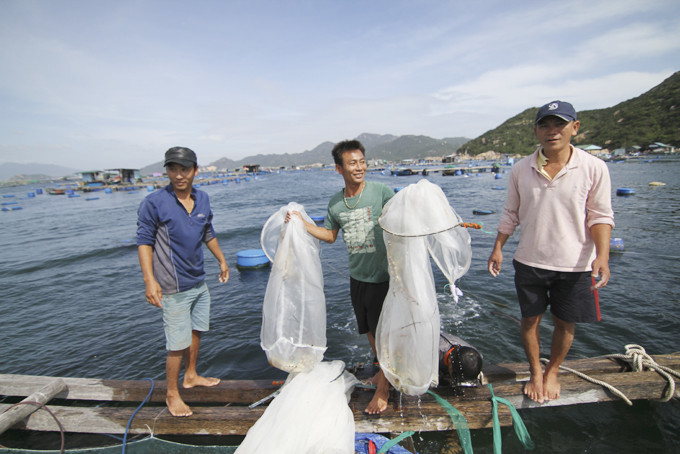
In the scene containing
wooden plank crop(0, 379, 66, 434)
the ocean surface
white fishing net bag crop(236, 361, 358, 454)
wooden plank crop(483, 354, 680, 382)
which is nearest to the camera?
white fishing net bag crop(236, 361, 358, 454)

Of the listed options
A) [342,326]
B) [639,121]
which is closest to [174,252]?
[342,326]

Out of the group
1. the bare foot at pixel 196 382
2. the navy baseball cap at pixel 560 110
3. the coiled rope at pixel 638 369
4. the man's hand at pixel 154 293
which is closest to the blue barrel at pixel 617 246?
the coiled rope at pixel 638 369

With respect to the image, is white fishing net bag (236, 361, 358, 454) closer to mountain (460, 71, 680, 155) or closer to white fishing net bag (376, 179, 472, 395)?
white fishing net bag (376, 179, 472, 395)

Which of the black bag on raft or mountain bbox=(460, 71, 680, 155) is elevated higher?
mountain bbox=(460, 71, 680, 155)

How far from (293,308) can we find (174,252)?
4.24 feet

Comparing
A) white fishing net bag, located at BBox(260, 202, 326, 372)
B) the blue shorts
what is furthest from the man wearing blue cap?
white fishing net bag, located at BBox(260, 202, 326, 372)

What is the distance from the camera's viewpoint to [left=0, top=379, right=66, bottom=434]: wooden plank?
288cm

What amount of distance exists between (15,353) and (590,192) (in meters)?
9.83

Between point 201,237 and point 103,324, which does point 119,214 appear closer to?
point 103,324

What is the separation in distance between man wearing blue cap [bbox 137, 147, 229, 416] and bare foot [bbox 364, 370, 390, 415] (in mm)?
1793

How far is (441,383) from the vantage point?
2.98m

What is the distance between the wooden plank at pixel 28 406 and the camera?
9.45ft

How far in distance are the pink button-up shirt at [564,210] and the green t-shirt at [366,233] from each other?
4.03ft

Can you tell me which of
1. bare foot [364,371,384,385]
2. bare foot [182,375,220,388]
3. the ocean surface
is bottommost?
the ocean surface
